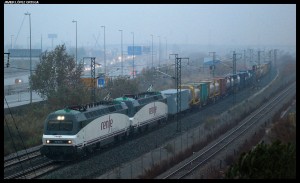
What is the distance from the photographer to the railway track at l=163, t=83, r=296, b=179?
47.1ft

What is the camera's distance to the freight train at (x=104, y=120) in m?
15.3

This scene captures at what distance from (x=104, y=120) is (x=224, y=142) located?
17.8 ft

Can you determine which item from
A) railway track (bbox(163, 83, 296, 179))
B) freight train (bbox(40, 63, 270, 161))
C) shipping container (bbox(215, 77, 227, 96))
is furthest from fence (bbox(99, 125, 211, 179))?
shipping container (bbox(215, 77, 227, 96))

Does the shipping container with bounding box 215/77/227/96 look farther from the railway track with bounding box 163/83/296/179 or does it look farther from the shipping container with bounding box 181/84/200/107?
the shipping container with bounding box 181/84/200/107

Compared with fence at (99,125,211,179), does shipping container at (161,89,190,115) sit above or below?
above

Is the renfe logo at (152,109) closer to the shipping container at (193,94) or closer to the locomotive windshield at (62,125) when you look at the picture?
the shipping container at (193,94)

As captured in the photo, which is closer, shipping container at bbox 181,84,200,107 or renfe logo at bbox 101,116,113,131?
renfe logo at bbox 101,116,113,131

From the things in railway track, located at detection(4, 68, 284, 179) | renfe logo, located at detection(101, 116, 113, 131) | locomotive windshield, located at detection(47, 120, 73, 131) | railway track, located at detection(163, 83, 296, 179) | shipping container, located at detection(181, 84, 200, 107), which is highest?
shipping container, located at detection(181, 84, 200, 107)

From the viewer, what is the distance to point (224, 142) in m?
19.7

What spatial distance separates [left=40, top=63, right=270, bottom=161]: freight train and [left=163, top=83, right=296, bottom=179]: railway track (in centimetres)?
351

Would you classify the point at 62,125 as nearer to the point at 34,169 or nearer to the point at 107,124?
the point at 34,169

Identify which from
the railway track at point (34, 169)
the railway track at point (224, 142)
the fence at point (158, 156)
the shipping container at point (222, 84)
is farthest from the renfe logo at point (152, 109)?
the shipping container at point (222, 84)
